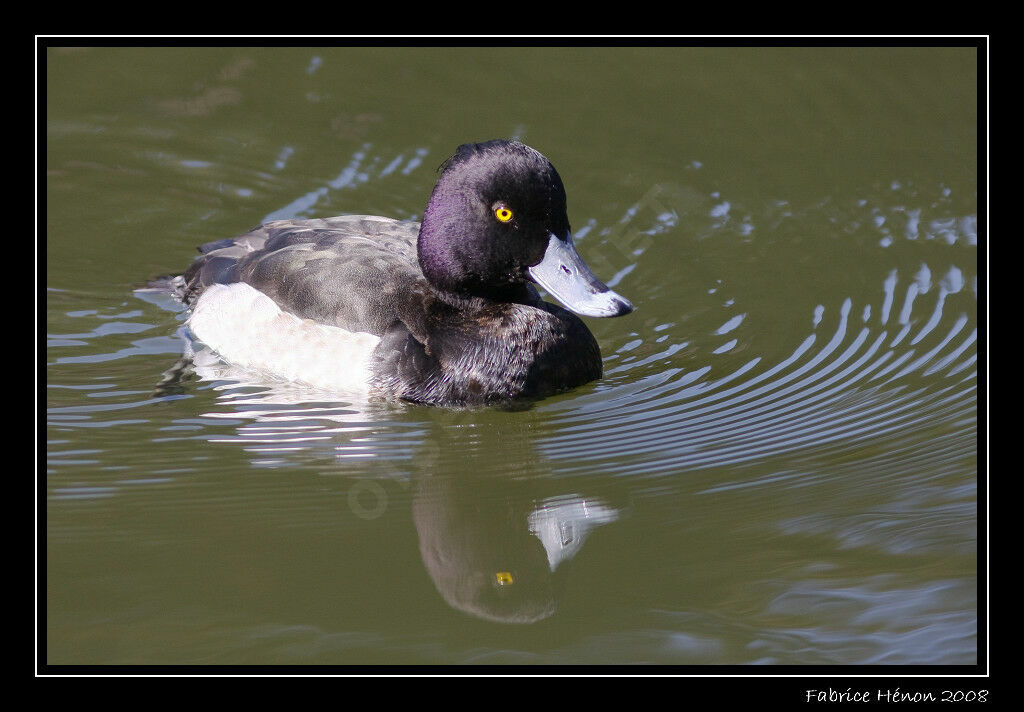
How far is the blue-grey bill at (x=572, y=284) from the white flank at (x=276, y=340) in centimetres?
94

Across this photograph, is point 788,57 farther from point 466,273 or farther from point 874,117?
point 466,273

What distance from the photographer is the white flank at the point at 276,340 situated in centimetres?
657

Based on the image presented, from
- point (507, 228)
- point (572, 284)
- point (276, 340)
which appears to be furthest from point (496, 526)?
point (276, 340)

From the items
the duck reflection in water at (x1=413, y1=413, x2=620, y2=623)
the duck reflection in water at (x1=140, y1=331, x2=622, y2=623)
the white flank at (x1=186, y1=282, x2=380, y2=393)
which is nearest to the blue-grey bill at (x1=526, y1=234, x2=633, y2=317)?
the duck reflection in water at (x1=140, y1=331, x2=622, y2=623)

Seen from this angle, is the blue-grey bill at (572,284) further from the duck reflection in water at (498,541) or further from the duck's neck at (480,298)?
the duck reflection in water at (498,541)

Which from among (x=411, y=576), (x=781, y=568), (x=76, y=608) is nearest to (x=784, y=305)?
(x=781, y=568)

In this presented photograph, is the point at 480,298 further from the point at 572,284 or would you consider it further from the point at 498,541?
the point at 498,541

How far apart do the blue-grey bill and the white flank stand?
3.08 feet

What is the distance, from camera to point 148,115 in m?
10.1

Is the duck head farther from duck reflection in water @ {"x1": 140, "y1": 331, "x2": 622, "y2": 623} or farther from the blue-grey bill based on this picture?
duck reflection in water @ {"x1": 140, "y1": 331, "x2": 622, "y2": 623}

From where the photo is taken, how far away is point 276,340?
272 inches

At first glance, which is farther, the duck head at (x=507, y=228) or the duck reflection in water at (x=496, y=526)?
the duck head at (x=507, y=228)

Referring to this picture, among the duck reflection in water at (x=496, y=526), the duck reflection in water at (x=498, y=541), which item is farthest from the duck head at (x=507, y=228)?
the duck reflection in water at (x=498, y=541)
